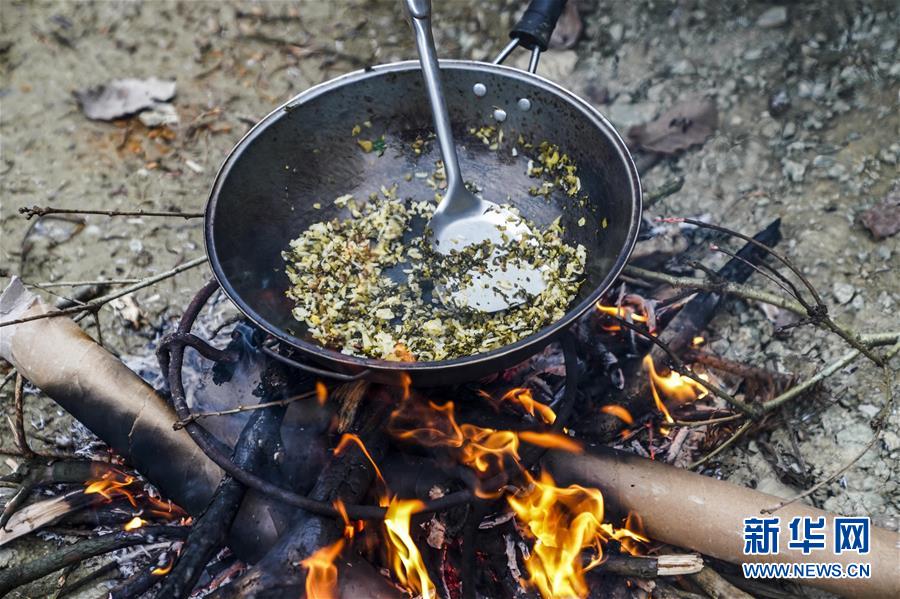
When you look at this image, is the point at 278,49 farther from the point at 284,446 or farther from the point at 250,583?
the point at 250,583

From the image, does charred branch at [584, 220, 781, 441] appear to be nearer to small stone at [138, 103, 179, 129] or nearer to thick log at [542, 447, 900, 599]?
thick log at [542, 447, 900, 599]

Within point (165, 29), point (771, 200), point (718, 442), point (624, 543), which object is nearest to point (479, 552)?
point (624, 543)

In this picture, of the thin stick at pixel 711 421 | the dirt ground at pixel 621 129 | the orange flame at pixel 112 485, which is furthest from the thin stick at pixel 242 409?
the thin stick at pixel 711 421

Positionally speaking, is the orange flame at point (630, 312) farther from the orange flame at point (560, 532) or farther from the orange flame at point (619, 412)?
the orange flame at point (560, 532)

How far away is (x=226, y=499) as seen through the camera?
237 centimetres

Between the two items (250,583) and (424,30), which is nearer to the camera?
(250,583)

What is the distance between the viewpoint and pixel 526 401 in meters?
2.74

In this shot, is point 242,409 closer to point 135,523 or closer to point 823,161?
point 135,523

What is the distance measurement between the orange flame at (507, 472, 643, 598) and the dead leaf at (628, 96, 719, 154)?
7.40 feet

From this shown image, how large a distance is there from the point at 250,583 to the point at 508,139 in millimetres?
2156

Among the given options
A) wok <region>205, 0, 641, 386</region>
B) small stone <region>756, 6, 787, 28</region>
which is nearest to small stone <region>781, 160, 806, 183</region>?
small stone <region>756, 6, 787, 28</region>

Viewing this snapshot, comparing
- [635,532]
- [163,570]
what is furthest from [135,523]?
[635,532]

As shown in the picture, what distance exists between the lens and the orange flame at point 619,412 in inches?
109

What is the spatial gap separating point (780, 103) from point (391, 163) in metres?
2.26
